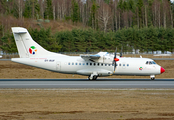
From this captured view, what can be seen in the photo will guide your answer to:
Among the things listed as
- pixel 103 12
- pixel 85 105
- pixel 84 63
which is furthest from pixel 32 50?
pixel 103 12

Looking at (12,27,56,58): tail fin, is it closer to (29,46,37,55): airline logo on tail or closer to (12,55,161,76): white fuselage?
(29,46,37,55): airline logo on tail

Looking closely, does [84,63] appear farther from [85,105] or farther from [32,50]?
[85,105]

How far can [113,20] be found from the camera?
122438mm

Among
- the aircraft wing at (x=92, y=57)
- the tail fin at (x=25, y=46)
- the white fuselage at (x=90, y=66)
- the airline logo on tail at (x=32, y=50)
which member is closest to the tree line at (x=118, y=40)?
the tail fin at (x=25, y=46)

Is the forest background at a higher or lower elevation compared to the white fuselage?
higher

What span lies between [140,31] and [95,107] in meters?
71.5

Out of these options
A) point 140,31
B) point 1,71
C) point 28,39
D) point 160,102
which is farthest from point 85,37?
point 160,102

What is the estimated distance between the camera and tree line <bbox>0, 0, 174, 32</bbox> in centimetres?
11144

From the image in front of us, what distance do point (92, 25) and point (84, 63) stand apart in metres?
84.0

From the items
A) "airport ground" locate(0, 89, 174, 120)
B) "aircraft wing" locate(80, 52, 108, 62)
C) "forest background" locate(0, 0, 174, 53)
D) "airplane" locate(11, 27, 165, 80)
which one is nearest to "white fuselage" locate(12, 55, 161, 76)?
"airplane" locate(11, 27, 165, 80)

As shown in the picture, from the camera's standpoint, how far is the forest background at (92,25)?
80812 millimetres

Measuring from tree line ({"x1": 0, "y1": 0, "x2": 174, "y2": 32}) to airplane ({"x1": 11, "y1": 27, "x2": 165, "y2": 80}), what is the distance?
72.9 meters

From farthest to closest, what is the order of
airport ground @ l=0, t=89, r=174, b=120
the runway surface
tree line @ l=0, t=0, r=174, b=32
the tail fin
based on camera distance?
tree line @ l=0, t=0, r=174, b=32, the tail fin, the runway surface, airport ground @ l=0, t=89, r=174, b=120

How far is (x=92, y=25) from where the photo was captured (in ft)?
381
